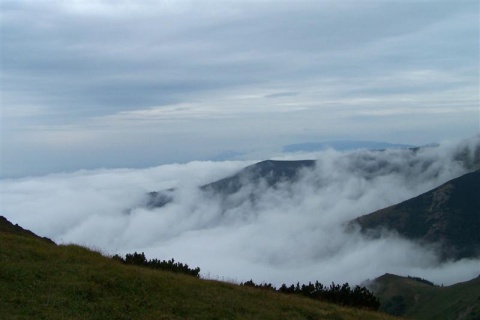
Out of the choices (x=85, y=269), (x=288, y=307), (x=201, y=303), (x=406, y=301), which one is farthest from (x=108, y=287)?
(x=406, y=301)

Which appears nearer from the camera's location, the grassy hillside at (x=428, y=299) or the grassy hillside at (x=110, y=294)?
the grassy hillside at (x=110, y=294)

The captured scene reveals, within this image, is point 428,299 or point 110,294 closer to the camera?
point 110,294

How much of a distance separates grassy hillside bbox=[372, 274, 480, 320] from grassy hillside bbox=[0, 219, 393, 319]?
9378cm

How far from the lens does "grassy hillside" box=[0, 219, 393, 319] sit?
12.8m

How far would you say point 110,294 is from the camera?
14.2 m

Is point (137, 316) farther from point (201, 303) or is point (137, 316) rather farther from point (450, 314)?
point (450, 314)

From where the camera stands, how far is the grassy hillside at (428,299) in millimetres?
112562

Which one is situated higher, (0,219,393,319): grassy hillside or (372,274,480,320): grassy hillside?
(0,219,393,319): grassy hillside

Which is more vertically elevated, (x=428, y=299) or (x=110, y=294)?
(x=110, y=294)

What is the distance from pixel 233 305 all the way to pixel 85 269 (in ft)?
15.1

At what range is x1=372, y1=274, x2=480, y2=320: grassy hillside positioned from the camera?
112562 millimetres

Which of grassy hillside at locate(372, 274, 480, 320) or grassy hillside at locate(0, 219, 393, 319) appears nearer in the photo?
grassy hillside at locate(0, 219, 393, 319)

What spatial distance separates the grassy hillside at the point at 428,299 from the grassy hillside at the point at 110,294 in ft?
308

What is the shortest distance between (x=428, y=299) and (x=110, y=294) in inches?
5428
